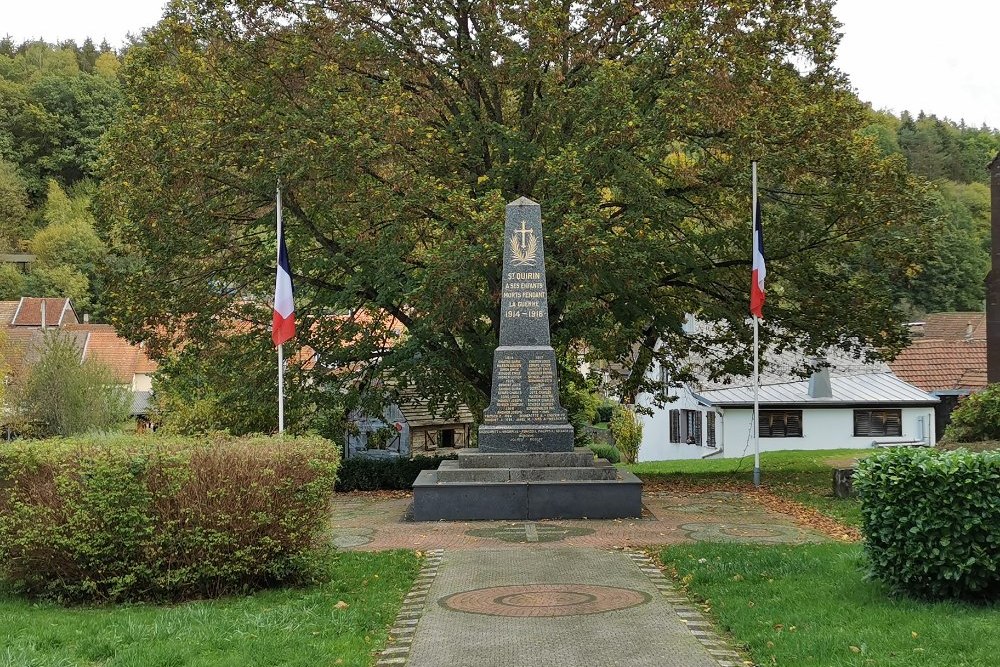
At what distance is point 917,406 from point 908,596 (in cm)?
3396

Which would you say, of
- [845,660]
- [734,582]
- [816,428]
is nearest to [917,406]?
[816,428]

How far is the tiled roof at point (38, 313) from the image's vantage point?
71.8m

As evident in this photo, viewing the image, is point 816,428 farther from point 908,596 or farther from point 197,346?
point 908,596

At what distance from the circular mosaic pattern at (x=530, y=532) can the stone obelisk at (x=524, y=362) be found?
7.38 ft

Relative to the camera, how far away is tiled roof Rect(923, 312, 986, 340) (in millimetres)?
51675

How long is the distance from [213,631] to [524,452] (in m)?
9.94

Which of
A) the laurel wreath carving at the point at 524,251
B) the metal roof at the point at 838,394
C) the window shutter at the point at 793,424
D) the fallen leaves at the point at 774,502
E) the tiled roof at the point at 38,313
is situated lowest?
the fallen leaves at the point at 774,502

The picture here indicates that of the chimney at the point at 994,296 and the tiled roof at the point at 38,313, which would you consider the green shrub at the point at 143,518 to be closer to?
the chimney at the point at 994,296

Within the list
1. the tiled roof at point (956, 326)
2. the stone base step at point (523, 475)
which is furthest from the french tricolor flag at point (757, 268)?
the tiled roof at point (956, 326)

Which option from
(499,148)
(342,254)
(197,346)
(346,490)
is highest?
(499,148)

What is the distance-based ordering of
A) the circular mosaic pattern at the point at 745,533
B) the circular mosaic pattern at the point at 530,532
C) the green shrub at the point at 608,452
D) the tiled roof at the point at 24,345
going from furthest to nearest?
the tiled roof at the point at 24,345 < the green shrub at the point at 608,452 < the circular mosaic pattern at the point at 530,532 < the circular mosaic pattern at the point at 745,533

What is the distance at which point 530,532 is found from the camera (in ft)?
50.2

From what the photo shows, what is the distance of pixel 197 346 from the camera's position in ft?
84.7

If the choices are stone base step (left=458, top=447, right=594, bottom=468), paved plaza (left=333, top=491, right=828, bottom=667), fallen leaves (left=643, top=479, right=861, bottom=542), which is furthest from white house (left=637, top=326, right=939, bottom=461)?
stone base step (left=458, top=447, right=594, bottom=468)
